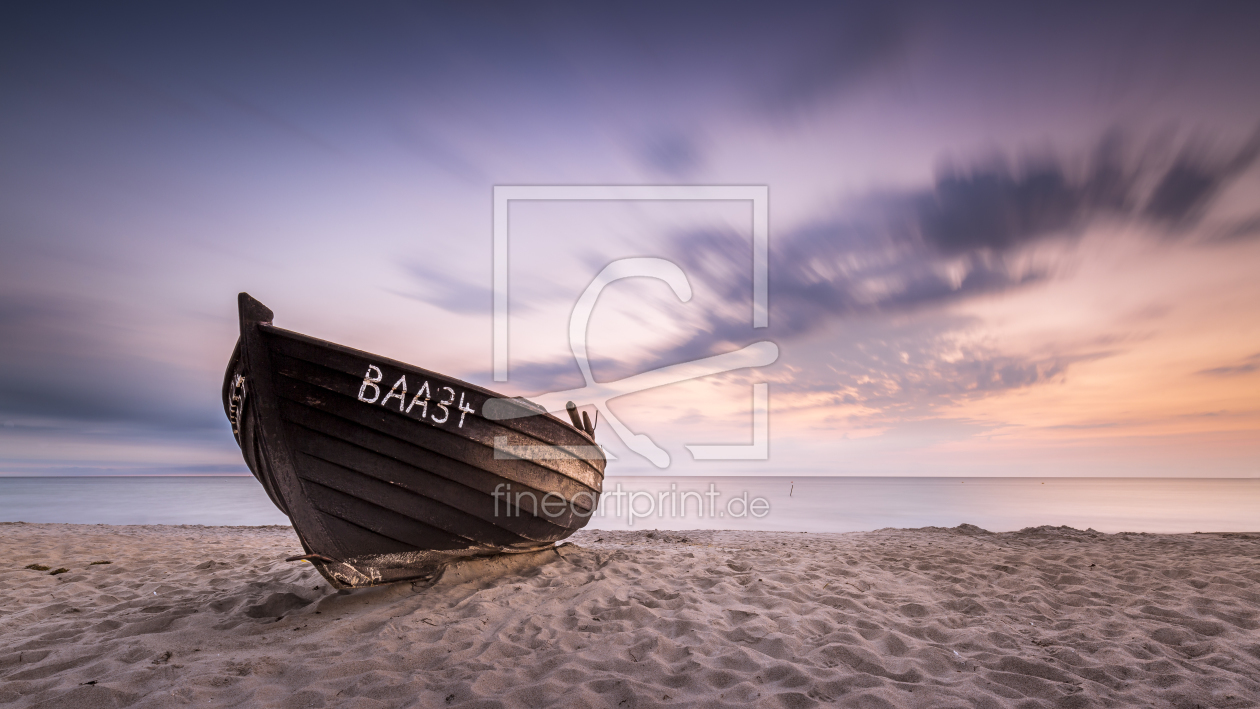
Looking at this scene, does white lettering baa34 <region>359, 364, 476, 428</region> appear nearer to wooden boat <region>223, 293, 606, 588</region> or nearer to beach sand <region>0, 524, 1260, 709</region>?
wooden boat <region>223, 293, 606, 588</region>

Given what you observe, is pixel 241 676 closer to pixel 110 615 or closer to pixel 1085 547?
pixel 110 615

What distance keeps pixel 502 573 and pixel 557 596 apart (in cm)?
101

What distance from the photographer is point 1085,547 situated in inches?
280

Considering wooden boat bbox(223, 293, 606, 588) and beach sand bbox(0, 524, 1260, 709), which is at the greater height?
wooden boat bbox(223, 293, 606, 588)

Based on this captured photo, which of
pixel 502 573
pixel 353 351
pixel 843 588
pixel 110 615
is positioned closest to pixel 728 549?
pixel 843 588

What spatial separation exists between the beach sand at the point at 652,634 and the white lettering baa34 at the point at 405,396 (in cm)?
146

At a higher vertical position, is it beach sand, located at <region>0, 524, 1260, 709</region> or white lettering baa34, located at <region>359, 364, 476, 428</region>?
white lettering baa34, located at <region>359, 364, 476, 428</region>

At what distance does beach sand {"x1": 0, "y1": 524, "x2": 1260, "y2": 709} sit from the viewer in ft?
8.09

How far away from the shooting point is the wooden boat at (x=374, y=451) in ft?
A: 12.5

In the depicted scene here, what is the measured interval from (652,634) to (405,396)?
2.47 metres

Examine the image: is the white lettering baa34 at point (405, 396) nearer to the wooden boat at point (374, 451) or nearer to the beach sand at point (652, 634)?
the wooden boat at point (374, 451)

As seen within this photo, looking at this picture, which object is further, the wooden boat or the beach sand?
the wooden boat

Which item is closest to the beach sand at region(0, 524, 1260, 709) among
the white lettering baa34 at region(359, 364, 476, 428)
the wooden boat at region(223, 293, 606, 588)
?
the wooden boat at region(223, 293, 606, 588)

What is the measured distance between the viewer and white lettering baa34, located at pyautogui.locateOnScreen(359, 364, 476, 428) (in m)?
3.89
